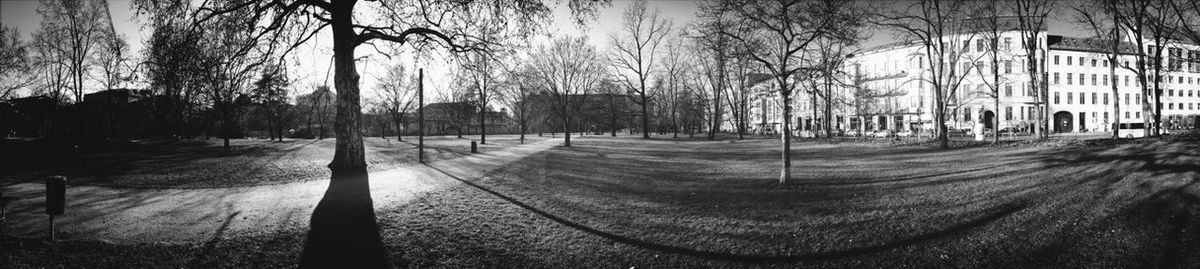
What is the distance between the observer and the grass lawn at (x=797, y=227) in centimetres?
540

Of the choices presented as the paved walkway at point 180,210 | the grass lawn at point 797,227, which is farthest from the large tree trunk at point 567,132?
the grass lawn at point 797,227

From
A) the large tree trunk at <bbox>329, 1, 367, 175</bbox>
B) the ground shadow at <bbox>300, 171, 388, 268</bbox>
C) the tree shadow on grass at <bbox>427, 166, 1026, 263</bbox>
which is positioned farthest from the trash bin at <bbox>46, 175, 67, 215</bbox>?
the large tree trunk at <bbox>329, 1, 367, 175</bbox>

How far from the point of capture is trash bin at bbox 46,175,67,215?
6.16 metres

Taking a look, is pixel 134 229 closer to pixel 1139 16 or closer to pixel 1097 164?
pixel 1097 164

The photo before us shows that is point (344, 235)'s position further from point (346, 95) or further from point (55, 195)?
point (346, 95)

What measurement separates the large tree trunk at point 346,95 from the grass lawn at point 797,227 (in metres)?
5.47

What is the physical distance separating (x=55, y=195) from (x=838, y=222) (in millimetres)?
11470

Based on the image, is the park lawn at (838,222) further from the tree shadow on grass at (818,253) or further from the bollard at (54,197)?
the bollard at (54,197)

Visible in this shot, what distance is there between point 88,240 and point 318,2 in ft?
29.9

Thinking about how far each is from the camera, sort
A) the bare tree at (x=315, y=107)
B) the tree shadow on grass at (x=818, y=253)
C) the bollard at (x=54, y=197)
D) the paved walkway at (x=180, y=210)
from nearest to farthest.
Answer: the tree shadow on grass at (x=818, y=253)
the bollard at (x=54, y=197)
the paved walkway at (x=180, y=210)
the bare tree at (x=315, y=107)

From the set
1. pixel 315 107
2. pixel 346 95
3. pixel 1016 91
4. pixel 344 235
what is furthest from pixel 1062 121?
pixel 315 107

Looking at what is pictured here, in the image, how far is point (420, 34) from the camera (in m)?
14.9

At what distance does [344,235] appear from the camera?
6.57 m

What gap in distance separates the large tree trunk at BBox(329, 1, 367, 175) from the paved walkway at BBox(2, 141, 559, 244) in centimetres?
174
